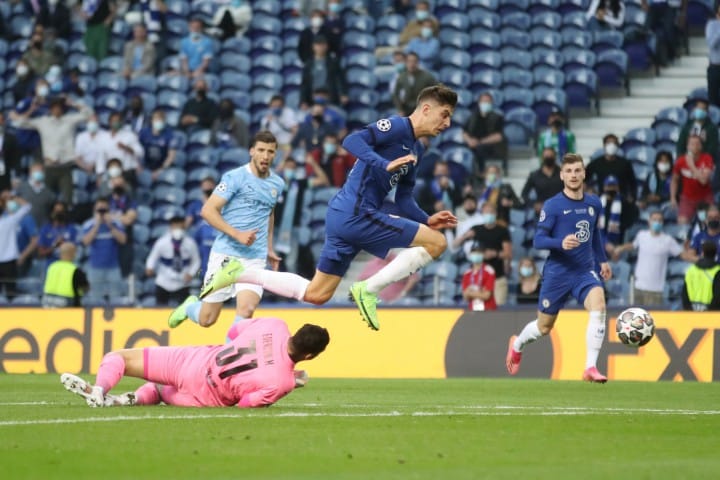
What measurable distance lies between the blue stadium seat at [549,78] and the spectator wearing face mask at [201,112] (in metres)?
5.78

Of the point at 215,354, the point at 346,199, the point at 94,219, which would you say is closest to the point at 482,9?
the point at 94,219

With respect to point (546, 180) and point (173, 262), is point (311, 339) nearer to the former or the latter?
point (173, 262)

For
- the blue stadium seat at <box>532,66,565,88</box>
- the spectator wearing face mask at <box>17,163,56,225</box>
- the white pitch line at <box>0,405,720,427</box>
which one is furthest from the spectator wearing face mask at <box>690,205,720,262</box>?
the spectator wearing face mask at <box>17,163,56,225</box>

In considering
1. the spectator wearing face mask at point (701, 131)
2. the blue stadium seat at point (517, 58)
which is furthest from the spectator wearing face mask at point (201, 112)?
the spectator wearing face mask at point (701, 131)

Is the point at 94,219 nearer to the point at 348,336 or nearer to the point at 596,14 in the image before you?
the point at 348,336

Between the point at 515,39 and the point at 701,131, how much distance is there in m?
4.67

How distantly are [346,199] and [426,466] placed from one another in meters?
4.84

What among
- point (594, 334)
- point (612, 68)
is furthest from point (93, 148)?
point (594, 334)

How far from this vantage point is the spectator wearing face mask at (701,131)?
886 inches

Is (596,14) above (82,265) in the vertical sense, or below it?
above

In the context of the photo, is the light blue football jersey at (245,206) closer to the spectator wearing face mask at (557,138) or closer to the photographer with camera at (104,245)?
the photographer with camera at (104,245)

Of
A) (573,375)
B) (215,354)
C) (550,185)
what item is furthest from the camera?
(550,185)

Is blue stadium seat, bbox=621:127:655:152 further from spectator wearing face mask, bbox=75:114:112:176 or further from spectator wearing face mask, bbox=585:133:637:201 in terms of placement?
spectator wearing face mask, bbox=75:114:112:176

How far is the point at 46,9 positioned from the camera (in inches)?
1134
